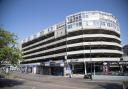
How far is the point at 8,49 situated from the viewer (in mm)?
33344

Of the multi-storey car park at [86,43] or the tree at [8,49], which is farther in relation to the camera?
the multi-storey car park at [86,43]

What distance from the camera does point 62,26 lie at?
280 ft

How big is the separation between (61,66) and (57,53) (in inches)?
394

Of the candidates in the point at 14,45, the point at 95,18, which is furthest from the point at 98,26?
the point at 14,45

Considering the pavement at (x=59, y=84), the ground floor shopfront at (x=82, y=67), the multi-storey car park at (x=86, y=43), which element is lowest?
the pavement at (x=59, y=84)

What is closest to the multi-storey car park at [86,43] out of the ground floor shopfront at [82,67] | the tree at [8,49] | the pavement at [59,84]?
the ground floor shopfront at [82,67]

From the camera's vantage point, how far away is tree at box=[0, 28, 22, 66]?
33.5 metres

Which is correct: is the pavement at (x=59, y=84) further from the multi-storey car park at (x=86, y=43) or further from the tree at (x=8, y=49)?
the multi-storey car park at (x=86, y=43)

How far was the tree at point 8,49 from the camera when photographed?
110ft

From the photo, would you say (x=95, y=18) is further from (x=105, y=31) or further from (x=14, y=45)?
(x=14, y=45)

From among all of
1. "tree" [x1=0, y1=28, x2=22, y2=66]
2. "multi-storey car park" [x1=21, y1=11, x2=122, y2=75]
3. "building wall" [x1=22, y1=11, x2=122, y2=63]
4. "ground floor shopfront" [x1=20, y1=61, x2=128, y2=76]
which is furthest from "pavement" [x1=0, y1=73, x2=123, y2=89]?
"building wall" [x1=22, y1=11, x2=122, y2=63]

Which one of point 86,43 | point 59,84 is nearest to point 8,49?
point 59,84

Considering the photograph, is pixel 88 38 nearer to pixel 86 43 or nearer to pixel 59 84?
pixel 86 43

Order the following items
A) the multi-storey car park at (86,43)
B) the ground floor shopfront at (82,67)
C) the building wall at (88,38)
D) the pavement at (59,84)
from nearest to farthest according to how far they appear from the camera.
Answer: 1. the pavement at (59,84)
2. the ground floor shopfront at (82,67)
3. the multi-storey car park at (86,43)
4. the building wall at (88,38)
